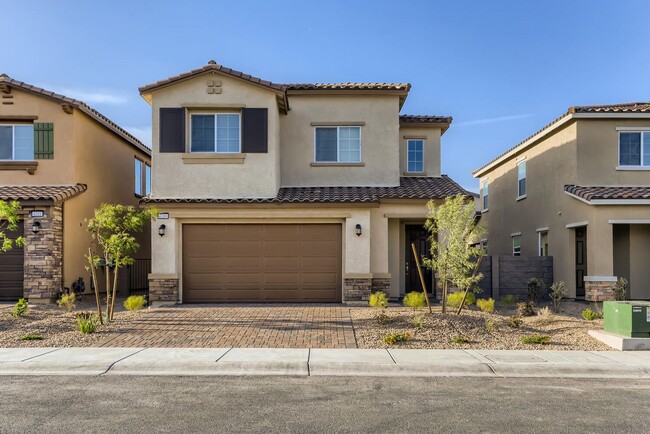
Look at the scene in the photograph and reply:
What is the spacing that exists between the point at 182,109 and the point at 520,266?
38.8 feet

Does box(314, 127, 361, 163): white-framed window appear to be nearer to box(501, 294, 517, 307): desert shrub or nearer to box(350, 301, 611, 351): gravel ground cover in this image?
box(350, 301, 611, 351): gravel ground cover

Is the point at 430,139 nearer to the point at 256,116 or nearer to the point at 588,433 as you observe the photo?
the point at 256,116

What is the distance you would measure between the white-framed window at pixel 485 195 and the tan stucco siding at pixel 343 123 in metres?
11.7

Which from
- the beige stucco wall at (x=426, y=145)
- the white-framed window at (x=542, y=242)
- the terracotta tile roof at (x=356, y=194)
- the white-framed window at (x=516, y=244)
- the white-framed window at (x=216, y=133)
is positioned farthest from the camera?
the white-framed window at (x=516, y=244)

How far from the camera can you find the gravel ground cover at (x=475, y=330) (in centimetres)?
1056

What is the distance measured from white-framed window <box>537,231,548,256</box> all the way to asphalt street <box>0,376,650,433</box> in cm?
1232

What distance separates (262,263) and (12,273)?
7.61 m

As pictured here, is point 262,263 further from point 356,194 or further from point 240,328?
point 240,328

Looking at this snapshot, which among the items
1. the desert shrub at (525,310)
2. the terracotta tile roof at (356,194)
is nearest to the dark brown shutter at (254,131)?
the terracotta tile roof at (356,194)

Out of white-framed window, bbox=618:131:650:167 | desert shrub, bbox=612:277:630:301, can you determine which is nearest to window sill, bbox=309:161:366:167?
desert shrub, bbox=612:277:630:301

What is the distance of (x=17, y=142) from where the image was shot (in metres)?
17.2

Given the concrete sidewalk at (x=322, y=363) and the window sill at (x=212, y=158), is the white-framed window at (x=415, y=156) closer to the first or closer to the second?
the window sill at (x=212, y=158)

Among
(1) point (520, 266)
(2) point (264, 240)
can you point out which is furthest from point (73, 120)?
(1) point (520, 266)

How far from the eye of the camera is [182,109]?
1614 cm
